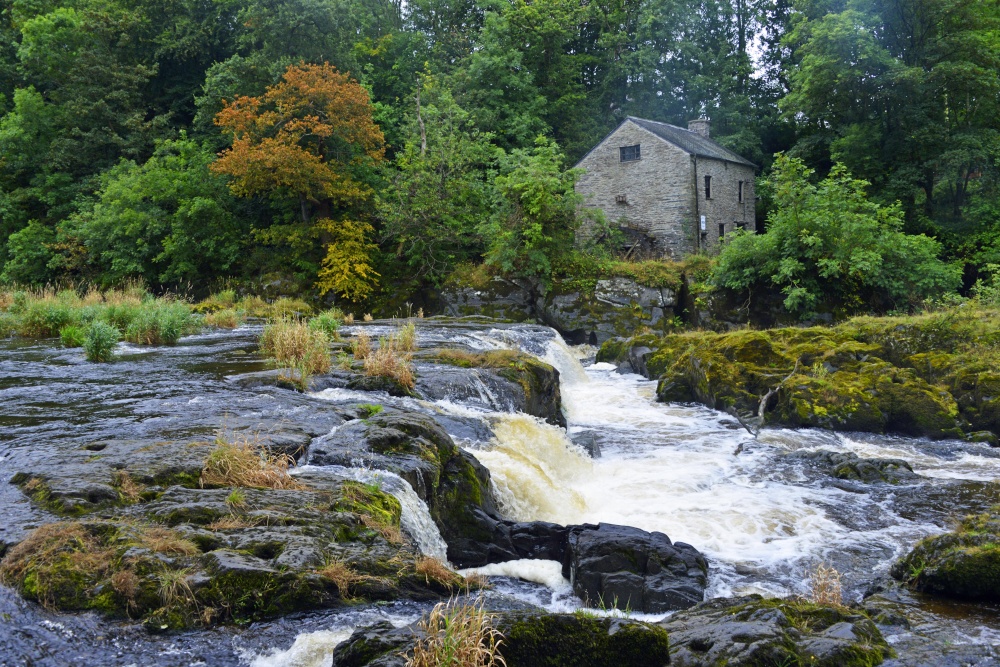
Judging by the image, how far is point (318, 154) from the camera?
29.5 metres

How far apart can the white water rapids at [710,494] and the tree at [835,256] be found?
40.2 feet

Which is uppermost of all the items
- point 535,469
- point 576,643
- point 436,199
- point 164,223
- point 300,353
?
point 436,199

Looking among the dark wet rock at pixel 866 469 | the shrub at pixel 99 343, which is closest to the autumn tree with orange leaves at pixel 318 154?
the shrub at pixel 99 343

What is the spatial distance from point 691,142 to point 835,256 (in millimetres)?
12431

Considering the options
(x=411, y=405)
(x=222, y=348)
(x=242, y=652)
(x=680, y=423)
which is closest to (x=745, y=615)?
(x=242, y=652)

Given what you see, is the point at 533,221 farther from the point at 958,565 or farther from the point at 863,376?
the point at 958,565

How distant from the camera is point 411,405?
428 inches

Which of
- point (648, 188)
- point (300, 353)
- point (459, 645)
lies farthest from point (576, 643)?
point (648, 188)

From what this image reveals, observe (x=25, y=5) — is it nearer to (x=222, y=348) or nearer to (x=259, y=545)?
(x=222, y=348)

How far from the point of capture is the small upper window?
113 feet

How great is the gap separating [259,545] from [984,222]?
32.2 meters

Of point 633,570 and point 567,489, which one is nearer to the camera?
point 633,570

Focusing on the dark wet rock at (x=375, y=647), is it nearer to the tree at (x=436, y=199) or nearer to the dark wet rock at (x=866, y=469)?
the dark wet rock at (x=866, y=469)

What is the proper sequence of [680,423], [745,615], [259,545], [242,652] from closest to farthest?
[242,652], [745,615], [259,545], [680,423]
